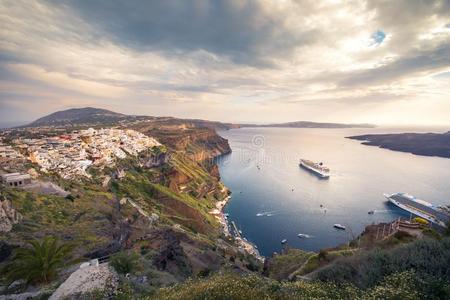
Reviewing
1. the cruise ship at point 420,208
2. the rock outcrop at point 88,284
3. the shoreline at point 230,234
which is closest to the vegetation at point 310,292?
the rock outcrop at point 88,284

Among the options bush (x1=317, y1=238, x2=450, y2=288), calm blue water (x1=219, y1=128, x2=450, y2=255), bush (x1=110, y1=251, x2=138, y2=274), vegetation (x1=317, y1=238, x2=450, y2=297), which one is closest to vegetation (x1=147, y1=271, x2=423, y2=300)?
vegetation (x1=317, y1=238, x2=450, y2=297)

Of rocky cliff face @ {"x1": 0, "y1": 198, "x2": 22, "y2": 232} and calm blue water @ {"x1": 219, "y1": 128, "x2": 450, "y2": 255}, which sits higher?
rocky cliff face @ {"x1": 0, "y1": 198, "x2": 22, "y2": 232}

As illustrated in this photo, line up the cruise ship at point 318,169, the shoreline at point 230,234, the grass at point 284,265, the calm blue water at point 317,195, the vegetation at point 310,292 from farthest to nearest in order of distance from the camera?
1. the cruise ship at point 318,169
2. the calm blue water at point 317,195
3. the shoreline at point 230,234
4. the grass at point 284,265
5. the vegetation at point 310,292

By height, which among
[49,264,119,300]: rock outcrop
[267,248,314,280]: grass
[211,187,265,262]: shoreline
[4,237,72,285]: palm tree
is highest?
[49,264,119,300]: rock outcrop

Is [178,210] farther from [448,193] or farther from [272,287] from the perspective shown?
[448,193]

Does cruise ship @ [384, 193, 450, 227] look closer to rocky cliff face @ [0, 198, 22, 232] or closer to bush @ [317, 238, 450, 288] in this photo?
bush @ [317, 238, 450, 288]

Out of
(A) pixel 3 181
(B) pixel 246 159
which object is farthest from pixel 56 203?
(B) pixel 246 159

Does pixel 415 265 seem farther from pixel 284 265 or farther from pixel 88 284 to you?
pixel 284 265

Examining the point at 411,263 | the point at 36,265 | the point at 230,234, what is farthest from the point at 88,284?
the point at 230,234

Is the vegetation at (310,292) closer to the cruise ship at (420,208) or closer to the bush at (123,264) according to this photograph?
the bush at (123,264)
